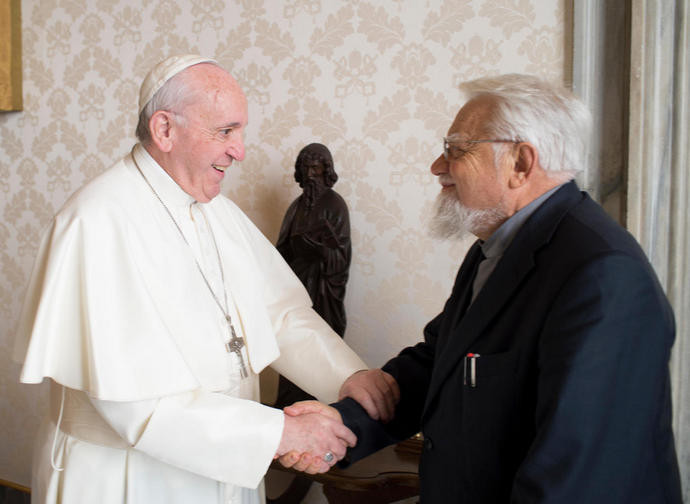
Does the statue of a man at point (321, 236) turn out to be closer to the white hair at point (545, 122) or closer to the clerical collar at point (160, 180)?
the clerical collar at point (160, 180)

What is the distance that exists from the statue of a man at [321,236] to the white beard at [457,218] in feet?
3.28

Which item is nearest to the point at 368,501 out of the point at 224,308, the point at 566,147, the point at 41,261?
the point at 224,308

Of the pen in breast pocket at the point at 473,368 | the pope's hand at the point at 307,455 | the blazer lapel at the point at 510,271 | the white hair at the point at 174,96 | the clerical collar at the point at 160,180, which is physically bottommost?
the pope's hand at the point at 307,455

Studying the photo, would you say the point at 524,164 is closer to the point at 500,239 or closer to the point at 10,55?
the point at 500,239

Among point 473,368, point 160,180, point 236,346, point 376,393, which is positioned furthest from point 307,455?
point 160,180

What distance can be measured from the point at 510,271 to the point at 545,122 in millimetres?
391

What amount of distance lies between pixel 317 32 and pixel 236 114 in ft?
4.28

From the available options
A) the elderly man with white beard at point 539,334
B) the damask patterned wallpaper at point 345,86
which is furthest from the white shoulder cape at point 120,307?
the damask patterned wallpaper at point 345,86

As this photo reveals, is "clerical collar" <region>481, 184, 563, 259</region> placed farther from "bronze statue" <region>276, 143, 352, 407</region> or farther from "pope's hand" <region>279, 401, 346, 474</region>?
"bronze statue" <region>276, 143, 352, 407</region>

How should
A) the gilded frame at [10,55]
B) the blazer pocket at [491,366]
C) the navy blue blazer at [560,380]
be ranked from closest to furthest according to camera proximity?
the navy blue blazer at [560,380], the blazer pocket at [491,366], the gilded frame at [10,55]

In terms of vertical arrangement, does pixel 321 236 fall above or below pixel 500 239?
below

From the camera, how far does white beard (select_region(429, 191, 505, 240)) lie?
1.70 meters

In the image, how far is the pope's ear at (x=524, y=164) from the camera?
158 cm

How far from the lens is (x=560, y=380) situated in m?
1.27
